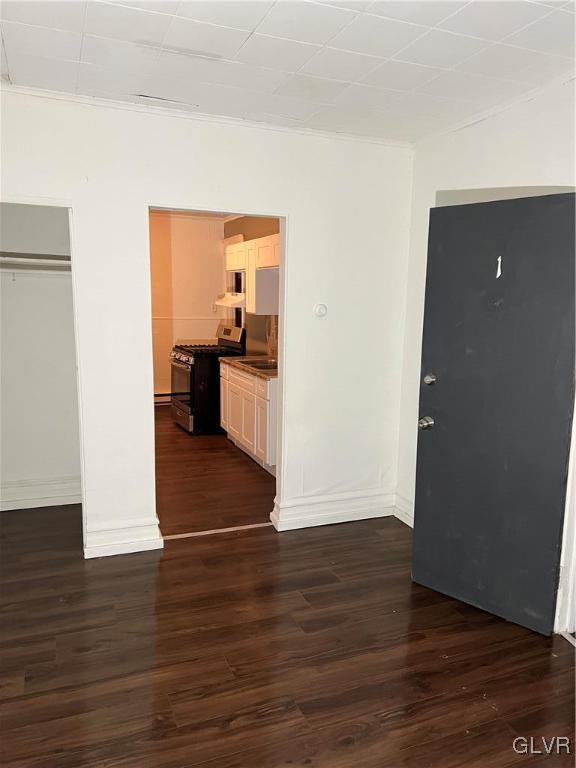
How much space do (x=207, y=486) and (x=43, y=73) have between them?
302cm

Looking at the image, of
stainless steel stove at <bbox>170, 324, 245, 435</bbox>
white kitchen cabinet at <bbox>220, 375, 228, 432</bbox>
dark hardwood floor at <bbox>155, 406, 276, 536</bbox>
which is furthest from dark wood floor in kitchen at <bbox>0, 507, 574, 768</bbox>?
stainless steel stove at <bbox>170, 324, 245, 435</bbox>

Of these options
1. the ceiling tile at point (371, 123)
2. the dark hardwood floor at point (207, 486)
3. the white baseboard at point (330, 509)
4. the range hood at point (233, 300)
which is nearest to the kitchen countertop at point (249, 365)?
the range hood at point (233, 300)

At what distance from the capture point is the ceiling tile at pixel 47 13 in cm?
202

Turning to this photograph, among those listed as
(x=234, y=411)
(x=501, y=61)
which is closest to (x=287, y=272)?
(x=501, y=61)

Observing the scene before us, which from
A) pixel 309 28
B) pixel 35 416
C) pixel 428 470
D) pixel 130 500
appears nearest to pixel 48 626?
pixel 130 500

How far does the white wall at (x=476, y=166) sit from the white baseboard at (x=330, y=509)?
15 centimetres

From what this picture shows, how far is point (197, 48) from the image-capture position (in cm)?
236

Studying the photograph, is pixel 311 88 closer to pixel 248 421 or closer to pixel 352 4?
pixel 352 4

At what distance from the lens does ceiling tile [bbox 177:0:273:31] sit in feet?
6.49

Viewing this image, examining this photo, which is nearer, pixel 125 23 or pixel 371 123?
pixel 125 23

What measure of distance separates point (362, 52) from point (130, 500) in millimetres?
2659

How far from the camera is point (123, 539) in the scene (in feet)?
11.2

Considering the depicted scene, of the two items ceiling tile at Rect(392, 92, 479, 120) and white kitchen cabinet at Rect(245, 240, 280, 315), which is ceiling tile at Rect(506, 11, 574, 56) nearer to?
ceiling tile at Rect(392, 92, 479, 120)

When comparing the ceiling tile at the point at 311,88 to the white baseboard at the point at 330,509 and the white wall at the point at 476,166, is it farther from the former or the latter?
the white baseboard at the point at 330,509
